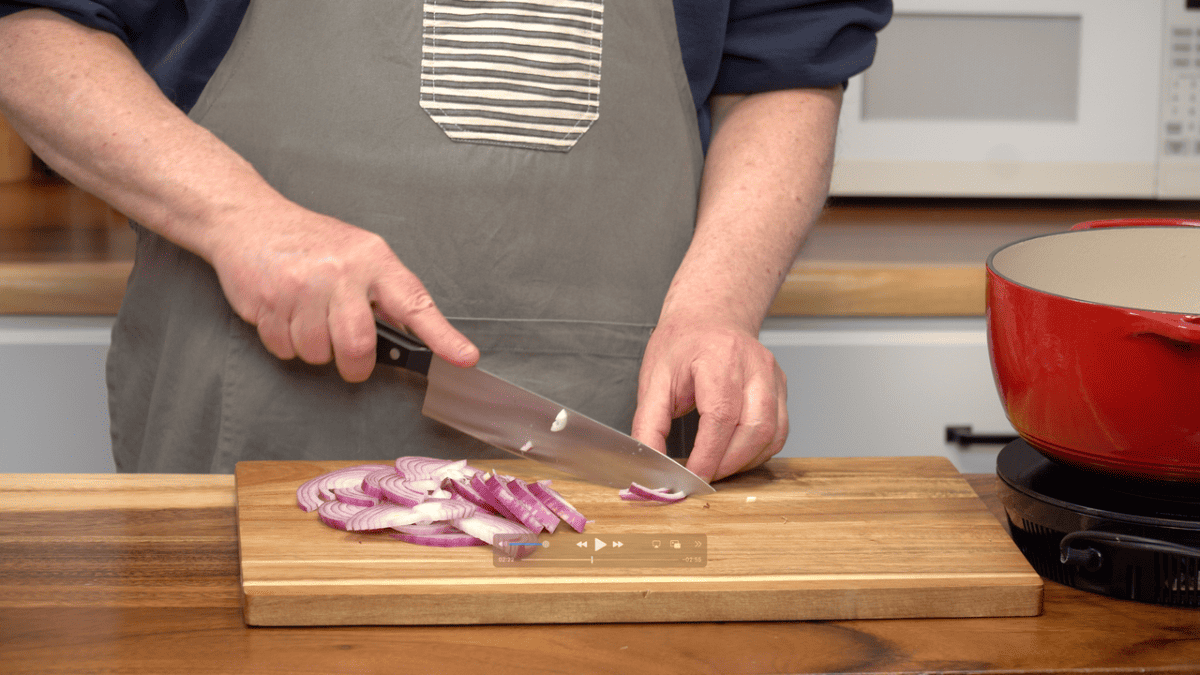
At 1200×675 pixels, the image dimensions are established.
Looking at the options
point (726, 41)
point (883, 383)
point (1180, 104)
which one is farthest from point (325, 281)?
point (1180, 104)

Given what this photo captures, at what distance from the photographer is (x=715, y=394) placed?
82 centimetres

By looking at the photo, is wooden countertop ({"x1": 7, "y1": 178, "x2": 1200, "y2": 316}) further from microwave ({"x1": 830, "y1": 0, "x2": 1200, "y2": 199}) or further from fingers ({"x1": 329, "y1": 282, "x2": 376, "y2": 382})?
fingers ({"x1": 329, "y1": 282, "x2": 376, "y2": 382})

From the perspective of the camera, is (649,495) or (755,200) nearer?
(649,495)

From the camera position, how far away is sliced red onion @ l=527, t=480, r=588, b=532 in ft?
2.37

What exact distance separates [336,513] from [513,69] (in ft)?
1.46

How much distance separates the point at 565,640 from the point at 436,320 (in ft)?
1.01

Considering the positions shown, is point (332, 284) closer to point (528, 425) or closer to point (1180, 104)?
point (528, 425)

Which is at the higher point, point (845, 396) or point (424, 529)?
point (424, 529)

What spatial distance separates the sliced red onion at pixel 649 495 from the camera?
0.77 m

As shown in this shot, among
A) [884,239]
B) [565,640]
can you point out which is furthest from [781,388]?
[884,239]

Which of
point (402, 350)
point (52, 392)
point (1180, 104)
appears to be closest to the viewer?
point (402, 350)

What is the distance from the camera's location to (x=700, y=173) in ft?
3.53

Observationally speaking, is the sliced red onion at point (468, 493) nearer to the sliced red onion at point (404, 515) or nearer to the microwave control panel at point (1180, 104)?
the sliced red onion at point (404, 515)

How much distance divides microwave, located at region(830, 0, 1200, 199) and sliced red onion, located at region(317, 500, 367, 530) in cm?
127
